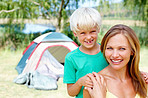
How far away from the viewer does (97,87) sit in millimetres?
1206

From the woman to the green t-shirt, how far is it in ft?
0.80

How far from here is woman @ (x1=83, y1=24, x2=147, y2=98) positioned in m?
1.25

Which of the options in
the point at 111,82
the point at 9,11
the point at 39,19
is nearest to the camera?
the point at 111,82

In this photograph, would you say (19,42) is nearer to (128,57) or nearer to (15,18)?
(15,18)

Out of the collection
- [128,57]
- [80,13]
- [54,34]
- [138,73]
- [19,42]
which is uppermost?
[80,13]

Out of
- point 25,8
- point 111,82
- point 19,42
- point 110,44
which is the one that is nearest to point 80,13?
point 110,44

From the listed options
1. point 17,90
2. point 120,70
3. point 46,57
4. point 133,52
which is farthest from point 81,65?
point 46,57

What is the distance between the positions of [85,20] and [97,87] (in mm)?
544

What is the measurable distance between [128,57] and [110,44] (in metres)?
0.14

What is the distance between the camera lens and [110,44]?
1.27 metres

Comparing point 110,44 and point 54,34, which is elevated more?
point 110,44

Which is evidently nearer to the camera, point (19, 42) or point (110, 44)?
point (110, 44)

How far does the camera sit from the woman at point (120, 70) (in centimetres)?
125

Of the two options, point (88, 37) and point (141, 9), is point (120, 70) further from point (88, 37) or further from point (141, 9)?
point (141, 9)
